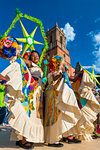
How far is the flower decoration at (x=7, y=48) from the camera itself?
2391 millimetres

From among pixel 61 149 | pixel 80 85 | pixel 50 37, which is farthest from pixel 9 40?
pixel 50 37

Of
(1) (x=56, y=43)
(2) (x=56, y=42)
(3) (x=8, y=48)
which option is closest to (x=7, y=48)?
(3) (x=8, y=48)

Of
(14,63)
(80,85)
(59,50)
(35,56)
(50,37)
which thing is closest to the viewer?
(14,63)

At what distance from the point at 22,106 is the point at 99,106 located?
1.57 m

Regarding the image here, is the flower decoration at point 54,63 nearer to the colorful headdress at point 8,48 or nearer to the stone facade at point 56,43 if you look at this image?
the colorful headdress at point 8,48

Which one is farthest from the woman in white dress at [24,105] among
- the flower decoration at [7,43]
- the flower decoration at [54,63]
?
the flower decoration at [54,63]

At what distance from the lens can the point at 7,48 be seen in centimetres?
239

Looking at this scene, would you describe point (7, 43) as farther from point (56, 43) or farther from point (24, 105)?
point (56, 43)

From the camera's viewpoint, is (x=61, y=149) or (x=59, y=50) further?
(x=59, y=50)

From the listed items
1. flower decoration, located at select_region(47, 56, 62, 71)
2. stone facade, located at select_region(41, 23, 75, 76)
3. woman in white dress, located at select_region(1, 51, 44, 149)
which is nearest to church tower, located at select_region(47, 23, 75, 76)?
stone facade, located at select_region(41, 23, 75, 76)

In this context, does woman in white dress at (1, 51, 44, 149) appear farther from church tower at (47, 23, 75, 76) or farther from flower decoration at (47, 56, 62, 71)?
church tower at (47, 23, 75, 76)

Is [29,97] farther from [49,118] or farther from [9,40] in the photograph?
[9,40]

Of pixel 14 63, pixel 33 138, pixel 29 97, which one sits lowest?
pixel 33 138

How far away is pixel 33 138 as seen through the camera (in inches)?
79.6
